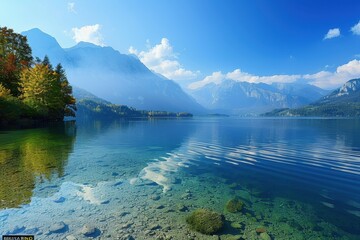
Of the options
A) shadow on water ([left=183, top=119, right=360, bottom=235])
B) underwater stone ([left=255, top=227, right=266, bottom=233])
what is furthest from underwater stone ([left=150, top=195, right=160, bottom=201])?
shadow on water ([left=183, top=119, right=360, bottom=235])

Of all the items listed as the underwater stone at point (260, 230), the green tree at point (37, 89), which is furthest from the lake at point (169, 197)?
the green tree at point (37, 89)

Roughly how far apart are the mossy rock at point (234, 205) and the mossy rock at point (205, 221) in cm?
166

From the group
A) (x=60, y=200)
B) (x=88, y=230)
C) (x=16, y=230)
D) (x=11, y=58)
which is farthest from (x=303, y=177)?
(x=11, y=58)

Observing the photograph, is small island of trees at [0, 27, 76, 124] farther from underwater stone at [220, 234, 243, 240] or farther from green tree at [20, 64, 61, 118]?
underwater stone at [220, 234, 243, 240]

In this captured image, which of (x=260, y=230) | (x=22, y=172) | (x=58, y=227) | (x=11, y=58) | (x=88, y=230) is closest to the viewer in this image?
(x=88, y=230)

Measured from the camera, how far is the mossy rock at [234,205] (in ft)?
47.2

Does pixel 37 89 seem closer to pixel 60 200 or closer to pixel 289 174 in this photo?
pixel 60 200

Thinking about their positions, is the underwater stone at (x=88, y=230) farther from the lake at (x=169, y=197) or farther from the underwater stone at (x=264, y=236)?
the underwater stone at (x=264, y=236)

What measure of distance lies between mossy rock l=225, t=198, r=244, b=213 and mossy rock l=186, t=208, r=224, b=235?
166cm

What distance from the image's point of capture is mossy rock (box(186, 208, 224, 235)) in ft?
38.5

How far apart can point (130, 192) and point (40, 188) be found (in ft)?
23.7

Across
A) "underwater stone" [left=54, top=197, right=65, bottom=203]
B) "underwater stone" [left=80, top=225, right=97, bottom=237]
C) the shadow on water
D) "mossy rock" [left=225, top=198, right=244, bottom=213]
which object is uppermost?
"underwater stone" [left=80, top=225, right=97, bottom=237]

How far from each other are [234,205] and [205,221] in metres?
3.46

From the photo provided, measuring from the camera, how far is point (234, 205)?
14891mm
